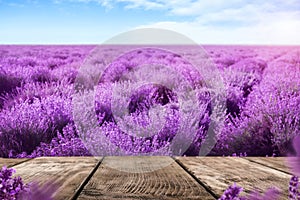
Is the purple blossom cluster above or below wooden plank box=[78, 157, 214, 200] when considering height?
above

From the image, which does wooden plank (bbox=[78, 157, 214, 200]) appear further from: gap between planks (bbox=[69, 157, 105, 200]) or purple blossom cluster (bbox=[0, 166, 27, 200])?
purple blossom cluster (bbox=[0, 166, 27, 200])

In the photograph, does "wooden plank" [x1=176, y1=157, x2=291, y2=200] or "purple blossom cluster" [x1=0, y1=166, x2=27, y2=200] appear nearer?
"purple blossom cluster" [x1=0, y1=166, x2=27, y2=200]

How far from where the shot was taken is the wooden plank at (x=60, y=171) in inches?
44.9

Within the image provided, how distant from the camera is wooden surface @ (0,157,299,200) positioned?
109 cm

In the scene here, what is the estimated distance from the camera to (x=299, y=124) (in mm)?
2928

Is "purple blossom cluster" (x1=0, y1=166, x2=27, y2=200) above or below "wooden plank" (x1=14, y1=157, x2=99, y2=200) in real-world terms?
above

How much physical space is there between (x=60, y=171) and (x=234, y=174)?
1.95 ft

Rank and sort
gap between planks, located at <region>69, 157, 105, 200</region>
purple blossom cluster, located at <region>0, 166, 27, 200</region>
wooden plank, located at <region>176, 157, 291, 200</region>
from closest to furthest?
purple blossom cluster, located at <region>0, 166, 27, 200</region>
gap between planks, located at <region>69, 157, 105, 200</region>
wooden plank, located at <region>176, 157, 291, 200</region>

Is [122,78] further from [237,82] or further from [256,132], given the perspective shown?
[256,132]

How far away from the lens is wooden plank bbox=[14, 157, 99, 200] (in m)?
1.14

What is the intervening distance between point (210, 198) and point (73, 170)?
1.75 feet

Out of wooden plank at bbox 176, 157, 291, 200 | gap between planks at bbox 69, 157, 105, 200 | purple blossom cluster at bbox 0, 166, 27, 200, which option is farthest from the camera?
wooden plank at bbox 176, 157, 291, 200

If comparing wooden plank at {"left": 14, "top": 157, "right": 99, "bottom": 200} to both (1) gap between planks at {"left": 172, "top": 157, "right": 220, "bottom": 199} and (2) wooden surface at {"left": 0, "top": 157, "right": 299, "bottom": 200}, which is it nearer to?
(2) wooden surface at {"left": 0, "top": 157, "right": 299, "bottom": 200}

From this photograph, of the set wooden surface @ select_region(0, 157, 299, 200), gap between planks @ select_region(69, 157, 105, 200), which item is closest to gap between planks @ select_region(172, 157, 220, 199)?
wooden surface @ select_region(0, 157, 299, 200)
